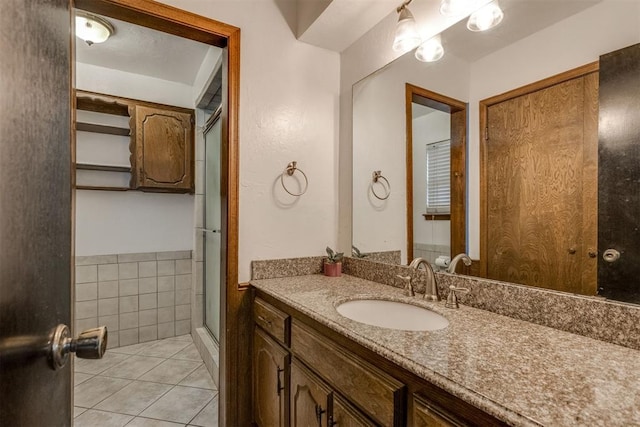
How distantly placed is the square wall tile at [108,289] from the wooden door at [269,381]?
188 cm

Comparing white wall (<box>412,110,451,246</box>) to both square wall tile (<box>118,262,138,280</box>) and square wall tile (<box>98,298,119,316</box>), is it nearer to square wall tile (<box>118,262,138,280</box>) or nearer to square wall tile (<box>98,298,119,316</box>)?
square wall tile (<box>118,262,138,280</box>)

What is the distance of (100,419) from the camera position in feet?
5.81

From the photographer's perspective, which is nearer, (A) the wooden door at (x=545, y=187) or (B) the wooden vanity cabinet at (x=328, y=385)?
(B) the wooden vanity cabinet at (x=328, y=385)

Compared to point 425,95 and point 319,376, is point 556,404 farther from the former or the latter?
point 425,95

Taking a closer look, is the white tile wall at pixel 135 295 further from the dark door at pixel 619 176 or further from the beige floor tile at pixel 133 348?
the dark door at pixel 619 176

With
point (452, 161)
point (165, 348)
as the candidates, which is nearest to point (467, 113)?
Answer: point (452, 161)

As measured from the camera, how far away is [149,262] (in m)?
2.89

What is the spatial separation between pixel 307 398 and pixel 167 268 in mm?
2325

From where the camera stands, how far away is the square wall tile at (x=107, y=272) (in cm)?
269

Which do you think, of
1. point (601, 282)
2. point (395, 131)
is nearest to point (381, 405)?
point (601, 282)

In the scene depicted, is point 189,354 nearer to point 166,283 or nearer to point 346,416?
point 166,283

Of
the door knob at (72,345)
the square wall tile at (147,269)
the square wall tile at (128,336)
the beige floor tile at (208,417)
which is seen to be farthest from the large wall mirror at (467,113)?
the square wall tile at (128,336)

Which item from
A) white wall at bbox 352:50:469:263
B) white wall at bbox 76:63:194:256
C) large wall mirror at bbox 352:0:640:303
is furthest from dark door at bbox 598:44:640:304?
white wall at bbox 76:63:194:256

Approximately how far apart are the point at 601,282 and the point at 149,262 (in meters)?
3.09
